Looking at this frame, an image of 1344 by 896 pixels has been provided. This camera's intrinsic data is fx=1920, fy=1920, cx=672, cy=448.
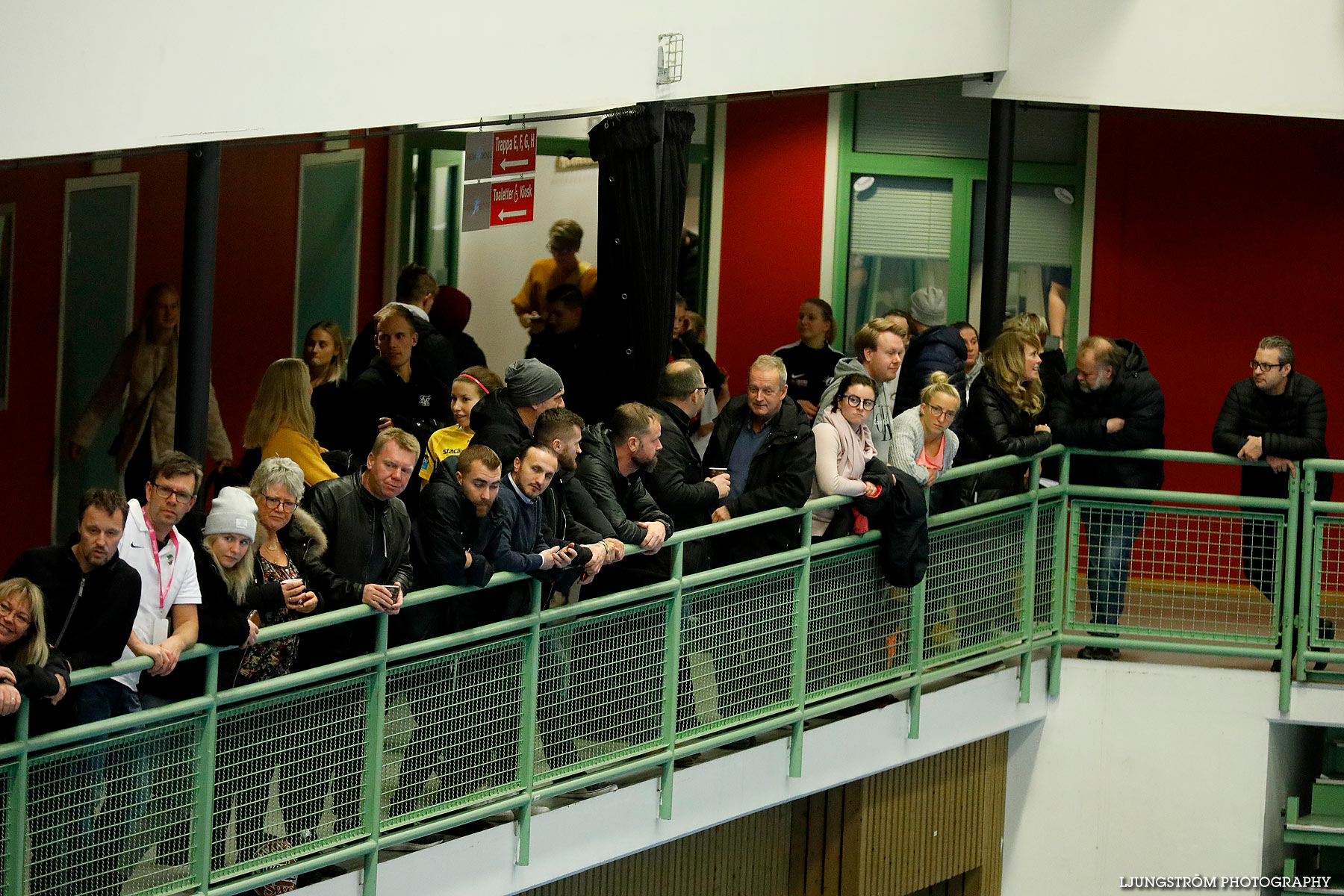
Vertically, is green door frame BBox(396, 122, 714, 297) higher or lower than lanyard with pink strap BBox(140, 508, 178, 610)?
higher

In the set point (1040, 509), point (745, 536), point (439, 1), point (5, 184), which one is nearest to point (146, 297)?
point (5, 184)

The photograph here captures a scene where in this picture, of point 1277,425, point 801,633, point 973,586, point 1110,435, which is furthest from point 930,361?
point 1277,425

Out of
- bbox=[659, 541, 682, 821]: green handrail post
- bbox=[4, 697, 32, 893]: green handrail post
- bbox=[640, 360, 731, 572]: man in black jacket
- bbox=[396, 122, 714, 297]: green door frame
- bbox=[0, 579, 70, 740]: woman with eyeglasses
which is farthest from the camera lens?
bbox=[396, 122, 714, 297]: green door frame

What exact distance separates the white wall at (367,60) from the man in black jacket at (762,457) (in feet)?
4.92

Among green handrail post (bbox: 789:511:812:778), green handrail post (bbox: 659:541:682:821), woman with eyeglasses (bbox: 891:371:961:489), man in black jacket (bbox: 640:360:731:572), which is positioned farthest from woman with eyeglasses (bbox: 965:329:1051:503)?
green handrail post (bbox: 659:541:682:821)

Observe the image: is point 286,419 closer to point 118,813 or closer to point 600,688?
point 600,688

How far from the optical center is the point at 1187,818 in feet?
34.6

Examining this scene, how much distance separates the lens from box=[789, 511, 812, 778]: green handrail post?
8.57 m

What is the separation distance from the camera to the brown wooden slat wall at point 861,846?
912 cm

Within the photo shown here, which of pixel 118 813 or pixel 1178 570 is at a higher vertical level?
pixel 1178 570

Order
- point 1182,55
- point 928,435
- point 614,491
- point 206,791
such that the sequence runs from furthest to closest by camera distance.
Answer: point 1182,55, point 928,435, point 614,491, point 206,791

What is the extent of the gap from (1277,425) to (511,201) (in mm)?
4082

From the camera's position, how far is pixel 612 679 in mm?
7875

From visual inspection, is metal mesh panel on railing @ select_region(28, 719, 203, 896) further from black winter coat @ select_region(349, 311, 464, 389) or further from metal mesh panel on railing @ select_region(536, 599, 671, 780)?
black winter coat @ select_region(349, 311, 464, 389)
